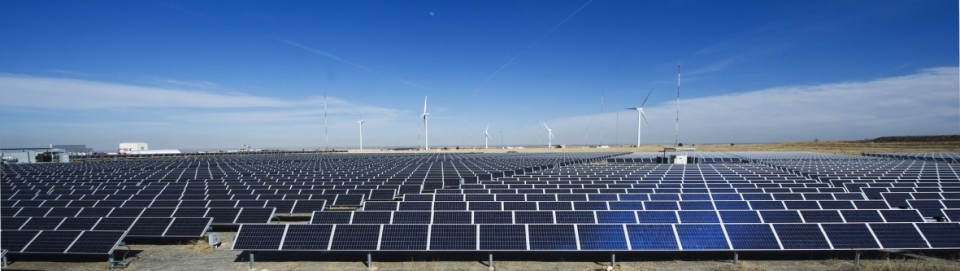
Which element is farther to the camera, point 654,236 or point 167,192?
point 167,192

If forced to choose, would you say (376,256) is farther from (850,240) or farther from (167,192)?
(167,192)

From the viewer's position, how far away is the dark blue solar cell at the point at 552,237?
33.1 ft

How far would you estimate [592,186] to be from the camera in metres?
22.9

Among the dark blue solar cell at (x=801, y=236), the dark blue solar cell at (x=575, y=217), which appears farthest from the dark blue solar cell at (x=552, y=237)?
the dark blue solar cell at (x=801, y=236)

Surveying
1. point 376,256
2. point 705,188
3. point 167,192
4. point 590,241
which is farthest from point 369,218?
point 705,188

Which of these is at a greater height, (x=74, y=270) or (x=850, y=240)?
(x=850, y=240)

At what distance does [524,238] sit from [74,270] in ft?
37.5

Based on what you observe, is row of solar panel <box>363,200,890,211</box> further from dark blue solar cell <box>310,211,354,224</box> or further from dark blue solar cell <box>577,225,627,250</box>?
dark blue solar cell <box>577,225,627,250</box>

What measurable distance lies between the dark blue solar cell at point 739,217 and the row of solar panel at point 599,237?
1.62 metres

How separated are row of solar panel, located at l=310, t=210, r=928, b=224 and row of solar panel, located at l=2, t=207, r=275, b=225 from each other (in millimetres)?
2796

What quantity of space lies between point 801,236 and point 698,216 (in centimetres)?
303

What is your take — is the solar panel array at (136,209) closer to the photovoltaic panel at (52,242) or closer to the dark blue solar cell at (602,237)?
the photovoltaic panel at (52,242)

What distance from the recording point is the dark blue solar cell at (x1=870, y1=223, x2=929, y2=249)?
9.91m

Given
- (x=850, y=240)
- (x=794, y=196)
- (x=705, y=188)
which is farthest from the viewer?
(x=705, y=188)
